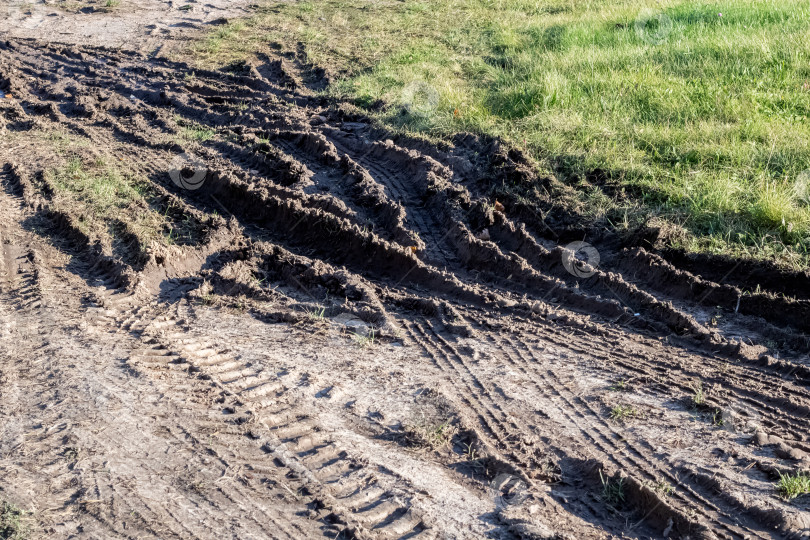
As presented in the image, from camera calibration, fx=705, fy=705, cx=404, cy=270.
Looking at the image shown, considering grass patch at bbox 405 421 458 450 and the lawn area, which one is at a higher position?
the lawn area

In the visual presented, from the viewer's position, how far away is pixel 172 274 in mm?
5273

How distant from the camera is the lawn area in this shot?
19.0ft

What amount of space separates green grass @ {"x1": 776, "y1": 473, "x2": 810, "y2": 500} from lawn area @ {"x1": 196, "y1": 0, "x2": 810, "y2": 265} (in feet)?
7.25

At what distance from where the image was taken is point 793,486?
327 cm

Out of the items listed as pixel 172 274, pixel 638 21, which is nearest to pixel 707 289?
pixel 172 274

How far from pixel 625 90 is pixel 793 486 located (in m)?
5.48

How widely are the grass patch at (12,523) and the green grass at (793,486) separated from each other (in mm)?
3297

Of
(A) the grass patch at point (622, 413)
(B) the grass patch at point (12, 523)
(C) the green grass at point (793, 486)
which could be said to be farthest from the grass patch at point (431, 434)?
(B) the grass patch at point (12, 523)

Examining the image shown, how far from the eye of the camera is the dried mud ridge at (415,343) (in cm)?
320

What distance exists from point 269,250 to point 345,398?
6.48 ft

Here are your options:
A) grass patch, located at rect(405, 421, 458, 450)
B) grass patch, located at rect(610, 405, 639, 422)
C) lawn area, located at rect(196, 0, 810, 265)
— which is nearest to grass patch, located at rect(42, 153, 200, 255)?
grass patch, located at rect(405, 421, 458, 450)

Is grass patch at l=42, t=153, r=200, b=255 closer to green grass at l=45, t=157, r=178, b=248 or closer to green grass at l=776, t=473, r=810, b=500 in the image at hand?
green grass at l=45, t=157, r=178, b=248

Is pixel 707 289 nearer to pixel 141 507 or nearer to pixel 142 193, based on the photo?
pixel 141 507

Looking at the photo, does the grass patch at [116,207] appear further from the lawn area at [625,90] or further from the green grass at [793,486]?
the green grass at [793,486]
